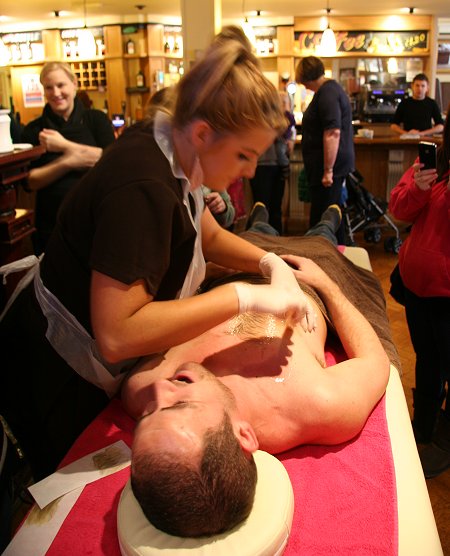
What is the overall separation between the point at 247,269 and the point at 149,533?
864mm

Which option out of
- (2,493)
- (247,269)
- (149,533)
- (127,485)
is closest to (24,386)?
(2,493)

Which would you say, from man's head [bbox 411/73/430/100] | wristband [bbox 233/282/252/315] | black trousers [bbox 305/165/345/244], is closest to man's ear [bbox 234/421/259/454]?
wristband [bbox 233/282/252/315]

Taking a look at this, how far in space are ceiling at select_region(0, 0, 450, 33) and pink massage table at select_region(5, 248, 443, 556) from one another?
7088 millimetres

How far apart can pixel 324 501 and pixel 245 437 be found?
0.70 ft

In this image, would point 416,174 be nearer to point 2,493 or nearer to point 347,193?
point 2,493

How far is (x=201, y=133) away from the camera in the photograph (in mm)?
1104

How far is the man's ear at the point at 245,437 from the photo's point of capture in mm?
975

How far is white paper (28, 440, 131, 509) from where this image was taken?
109 centimetres

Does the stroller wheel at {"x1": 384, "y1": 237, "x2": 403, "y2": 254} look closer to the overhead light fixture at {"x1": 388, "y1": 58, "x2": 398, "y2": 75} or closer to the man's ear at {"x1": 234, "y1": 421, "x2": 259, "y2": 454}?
the man's ear at {"x1": 234, "y1": 421, "x2": 259, "y2": 454}

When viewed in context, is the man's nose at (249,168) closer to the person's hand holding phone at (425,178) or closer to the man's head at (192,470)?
the man's head at (192,470)

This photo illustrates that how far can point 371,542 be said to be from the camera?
96 centimetres

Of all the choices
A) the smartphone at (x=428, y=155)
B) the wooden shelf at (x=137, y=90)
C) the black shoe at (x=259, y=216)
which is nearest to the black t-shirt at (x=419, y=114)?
the black shoe at (x=259, y=216)

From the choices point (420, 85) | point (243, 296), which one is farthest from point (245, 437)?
point (420, 85)

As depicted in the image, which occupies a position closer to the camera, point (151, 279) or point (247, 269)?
point (151, 279)
